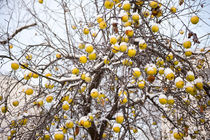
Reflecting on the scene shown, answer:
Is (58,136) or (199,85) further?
(58,136)

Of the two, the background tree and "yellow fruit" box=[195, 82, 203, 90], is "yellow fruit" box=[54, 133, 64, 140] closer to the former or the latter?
the background tree

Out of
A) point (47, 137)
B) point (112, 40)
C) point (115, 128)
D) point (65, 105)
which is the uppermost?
point (112, 40)

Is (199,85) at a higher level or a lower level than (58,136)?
higher

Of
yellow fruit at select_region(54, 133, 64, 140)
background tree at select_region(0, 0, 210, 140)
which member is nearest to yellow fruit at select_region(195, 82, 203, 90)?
background tree at select_region(0, 0, 210, 140)

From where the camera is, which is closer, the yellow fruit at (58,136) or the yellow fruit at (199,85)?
the yellow fruit at (199,85)

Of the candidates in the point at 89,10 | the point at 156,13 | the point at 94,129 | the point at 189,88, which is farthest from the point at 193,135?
the point at 89,10

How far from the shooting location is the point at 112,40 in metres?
1.53

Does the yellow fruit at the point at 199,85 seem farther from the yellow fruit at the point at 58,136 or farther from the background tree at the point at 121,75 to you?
the yellow fruit at the point at 58,136

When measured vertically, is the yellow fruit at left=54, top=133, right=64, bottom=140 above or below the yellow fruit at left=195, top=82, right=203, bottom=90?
below

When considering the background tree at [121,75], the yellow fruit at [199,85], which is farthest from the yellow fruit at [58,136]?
the yellow fruit at [199,85]

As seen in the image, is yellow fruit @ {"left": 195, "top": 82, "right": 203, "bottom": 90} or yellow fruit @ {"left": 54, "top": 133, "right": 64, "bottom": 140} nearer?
yellow fruit @ {"left": 195, "top": 82, "right": 203, "bottom": 90}

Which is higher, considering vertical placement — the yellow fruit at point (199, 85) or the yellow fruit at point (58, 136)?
the yellow fruit at point (199, 85)

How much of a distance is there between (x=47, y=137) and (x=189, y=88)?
6.26ft

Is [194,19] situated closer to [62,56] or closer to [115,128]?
[115,128]
